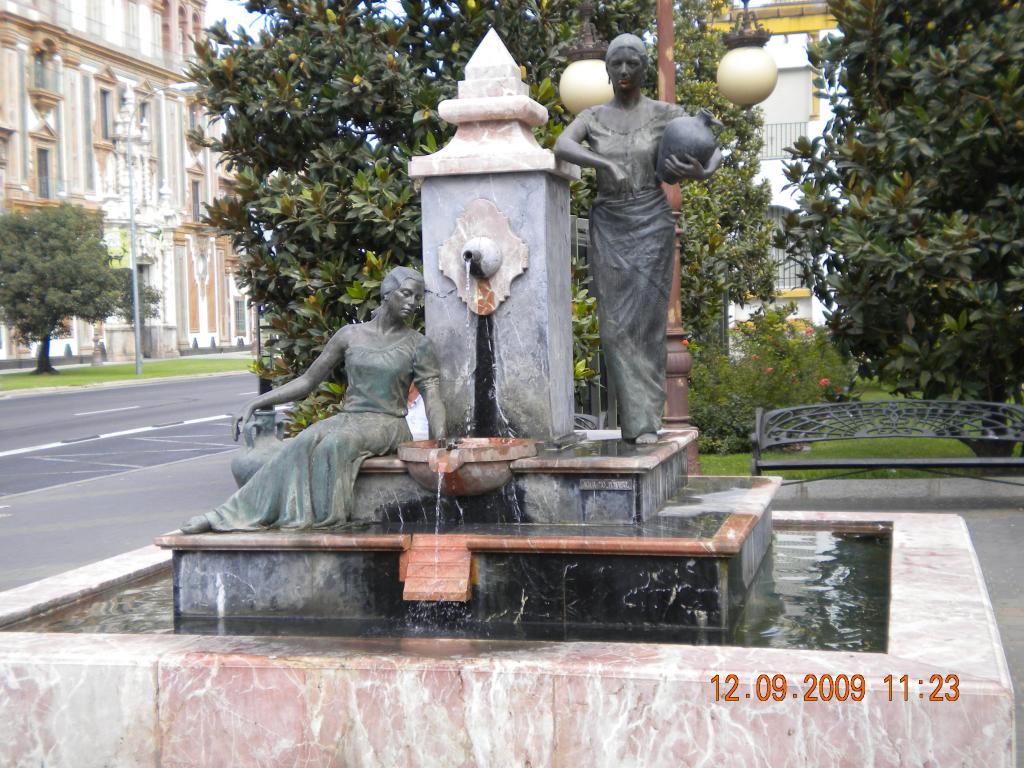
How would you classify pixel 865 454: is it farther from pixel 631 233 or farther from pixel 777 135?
pixel 777 135

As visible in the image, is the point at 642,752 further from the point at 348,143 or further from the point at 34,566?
the point at 348,143

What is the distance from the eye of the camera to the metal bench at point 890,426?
380 inches

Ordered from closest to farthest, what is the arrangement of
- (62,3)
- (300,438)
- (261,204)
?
1. (300,438)
2. (261,204)
3. (62,3)

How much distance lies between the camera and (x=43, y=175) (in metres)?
47.3

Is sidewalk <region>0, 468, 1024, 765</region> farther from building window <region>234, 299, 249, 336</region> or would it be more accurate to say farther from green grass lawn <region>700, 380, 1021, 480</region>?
building window <region>234, 299, 249, 336</region>

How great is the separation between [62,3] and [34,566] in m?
45.3

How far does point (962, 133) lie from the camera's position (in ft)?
33.1

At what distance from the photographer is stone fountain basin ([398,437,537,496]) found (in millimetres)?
5555

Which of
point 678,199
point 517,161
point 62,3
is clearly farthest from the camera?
point 62,3

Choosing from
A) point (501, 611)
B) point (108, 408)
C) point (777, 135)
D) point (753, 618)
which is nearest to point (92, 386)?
point (108, 408)

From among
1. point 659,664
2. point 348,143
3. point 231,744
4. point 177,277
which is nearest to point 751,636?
point 659,664

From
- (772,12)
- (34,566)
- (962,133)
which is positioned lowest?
(34,566)

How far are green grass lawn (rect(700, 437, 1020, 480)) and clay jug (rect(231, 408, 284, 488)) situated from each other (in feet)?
19.3

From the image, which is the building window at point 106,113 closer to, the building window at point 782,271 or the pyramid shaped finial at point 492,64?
the building window at point 782,271
